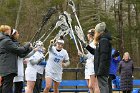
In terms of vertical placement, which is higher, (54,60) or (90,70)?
(54,60)

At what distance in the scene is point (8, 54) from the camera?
9.59 metres

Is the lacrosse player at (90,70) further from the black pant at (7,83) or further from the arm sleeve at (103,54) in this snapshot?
the black pant at (7,83)

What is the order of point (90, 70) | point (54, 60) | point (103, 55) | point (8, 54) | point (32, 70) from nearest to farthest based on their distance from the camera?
point (103, 55)
point (8, 54)
point (90, 70)
point (32, 70)
point (54, 60)

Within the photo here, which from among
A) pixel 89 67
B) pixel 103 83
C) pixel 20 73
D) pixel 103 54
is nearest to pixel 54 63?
pixel 89 67

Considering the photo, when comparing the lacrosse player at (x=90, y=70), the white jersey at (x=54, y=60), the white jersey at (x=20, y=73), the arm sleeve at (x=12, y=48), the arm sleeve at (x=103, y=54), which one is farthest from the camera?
the white jersey at (x=54, y=60)

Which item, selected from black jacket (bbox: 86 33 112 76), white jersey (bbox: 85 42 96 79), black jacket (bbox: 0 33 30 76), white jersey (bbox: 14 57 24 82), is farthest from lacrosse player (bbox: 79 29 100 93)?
black jacket (bbox: 0 33 30 76)

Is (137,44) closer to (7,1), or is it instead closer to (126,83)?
(7,1)

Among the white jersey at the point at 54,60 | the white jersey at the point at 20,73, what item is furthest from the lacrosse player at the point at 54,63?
the white jersey at the point at 20,73

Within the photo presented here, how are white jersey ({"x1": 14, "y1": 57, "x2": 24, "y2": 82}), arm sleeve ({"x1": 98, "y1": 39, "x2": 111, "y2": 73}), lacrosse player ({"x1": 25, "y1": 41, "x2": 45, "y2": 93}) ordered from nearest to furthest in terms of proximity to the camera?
arm sleeve ({"x1": 98, "y1": 39, "x2": 111, "y2": 73}), white jersey ({"x1": 14, "y1": 57, "x2": 24, "y2": 82}), lacrosse player ({"x1": 25, "y1": 41, "x2": 45, "y2": 93})

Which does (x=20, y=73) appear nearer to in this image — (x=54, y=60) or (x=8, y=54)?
(x=8, y=54)

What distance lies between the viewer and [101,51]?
939cm

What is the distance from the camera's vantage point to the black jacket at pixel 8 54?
9502mm

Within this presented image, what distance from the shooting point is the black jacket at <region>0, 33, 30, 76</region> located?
31.2ft

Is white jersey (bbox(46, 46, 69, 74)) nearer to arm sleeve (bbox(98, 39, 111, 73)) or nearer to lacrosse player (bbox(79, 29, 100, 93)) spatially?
lacrosse player (bbox(79, 29, 100, 93))
